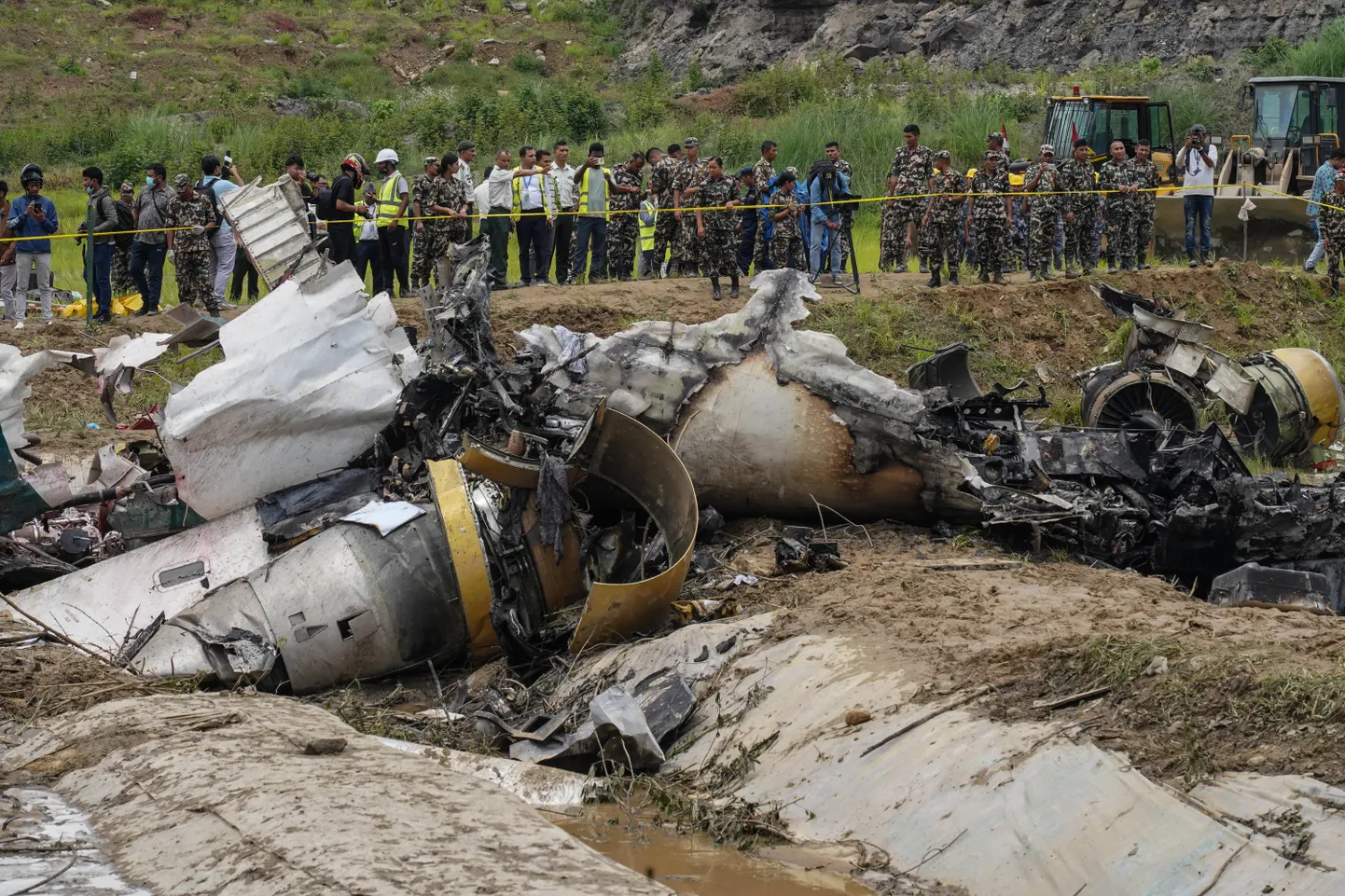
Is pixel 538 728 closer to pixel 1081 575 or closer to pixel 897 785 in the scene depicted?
pixel 897 785

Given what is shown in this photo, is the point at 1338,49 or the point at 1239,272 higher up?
the point at 1338,49

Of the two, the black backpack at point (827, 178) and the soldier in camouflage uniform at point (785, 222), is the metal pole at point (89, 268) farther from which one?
the black backpack at point (827, 178)

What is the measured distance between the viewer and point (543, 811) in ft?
21.7

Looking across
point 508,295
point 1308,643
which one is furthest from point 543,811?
point 508,295

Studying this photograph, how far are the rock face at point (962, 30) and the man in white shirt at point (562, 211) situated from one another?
22980 mm

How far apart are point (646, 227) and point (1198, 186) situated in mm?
7481

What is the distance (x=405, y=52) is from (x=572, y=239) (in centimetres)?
2607

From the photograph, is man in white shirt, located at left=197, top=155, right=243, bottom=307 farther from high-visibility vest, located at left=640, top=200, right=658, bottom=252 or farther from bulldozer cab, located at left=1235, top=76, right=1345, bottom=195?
bulldozer cab, located at left=1235, top=76, right=1345, bottom=195

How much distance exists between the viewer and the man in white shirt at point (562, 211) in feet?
52.9

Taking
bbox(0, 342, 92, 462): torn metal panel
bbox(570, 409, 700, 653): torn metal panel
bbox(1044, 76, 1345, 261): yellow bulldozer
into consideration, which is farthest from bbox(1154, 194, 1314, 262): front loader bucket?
bbox(0, 342, 92, 462): torn metal panel

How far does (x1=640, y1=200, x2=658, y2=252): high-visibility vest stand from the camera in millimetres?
16438

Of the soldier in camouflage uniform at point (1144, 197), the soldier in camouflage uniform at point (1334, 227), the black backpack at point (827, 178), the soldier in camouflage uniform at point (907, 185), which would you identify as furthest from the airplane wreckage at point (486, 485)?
the soldier in camouflage uniform at point (1334, 227)

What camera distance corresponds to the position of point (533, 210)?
52.6ft

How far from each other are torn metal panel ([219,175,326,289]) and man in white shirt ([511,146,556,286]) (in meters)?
4.91
